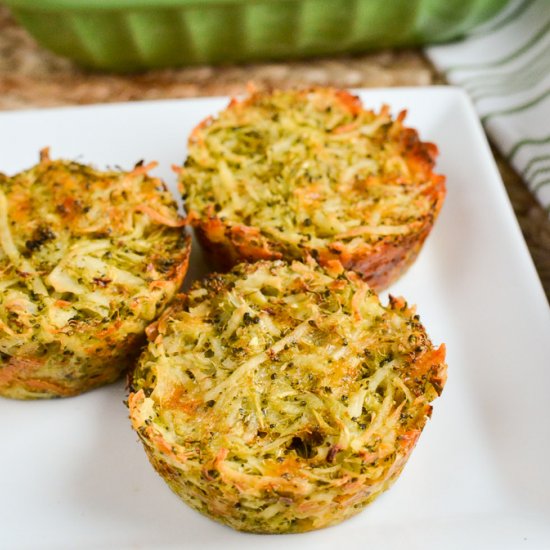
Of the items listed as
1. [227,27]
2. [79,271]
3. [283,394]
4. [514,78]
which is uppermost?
[227,27]

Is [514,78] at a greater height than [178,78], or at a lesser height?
lesser

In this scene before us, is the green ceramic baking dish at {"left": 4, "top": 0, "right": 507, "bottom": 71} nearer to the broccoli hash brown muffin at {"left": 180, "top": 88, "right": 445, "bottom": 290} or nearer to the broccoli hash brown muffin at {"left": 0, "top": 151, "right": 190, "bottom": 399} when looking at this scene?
the broccoli hash brown muffin at {"left": 180, "top": 88, "right": 445, "bottom": 290}

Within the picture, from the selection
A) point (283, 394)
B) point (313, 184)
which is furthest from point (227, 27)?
point (283, 394)

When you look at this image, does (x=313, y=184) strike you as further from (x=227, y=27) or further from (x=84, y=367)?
(x=227, y=27)

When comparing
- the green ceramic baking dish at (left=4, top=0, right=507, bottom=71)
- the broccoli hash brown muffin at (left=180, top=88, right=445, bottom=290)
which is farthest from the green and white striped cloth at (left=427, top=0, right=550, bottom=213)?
the broccoli hash brown muffin at (left=180, top=88, right=445, bottom=290)

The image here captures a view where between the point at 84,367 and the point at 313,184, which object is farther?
the point at 313,184

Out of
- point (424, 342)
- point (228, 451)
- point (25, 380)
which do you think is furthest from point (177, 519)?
point (424, 342)

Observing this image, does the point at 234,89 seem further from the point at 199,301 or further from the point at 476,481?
the point at 476,481
